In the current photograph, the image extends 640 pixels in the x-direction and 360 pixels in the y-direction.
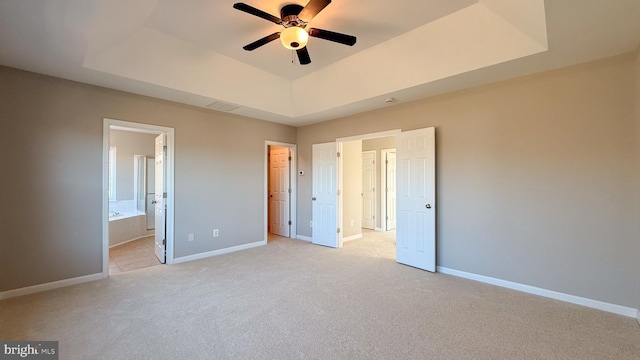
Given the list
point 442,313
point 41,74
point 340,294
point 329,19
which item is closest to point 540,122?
point 442,313

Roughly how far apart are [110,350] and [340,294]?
6.90 feet

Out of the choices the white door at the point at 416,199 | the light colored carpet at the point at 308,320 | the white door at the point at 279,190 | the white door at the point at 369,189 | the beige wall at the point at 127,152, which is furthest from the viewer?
the white door at the point at 369,189

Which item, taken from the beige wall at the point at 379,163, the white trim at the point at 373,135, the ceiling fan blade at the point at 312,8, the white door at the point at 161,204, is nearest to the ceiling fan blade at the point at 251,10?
the ceiling fan blade at the point at 312,8

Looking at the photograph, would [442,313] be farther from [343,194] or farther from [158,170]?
[158,170]

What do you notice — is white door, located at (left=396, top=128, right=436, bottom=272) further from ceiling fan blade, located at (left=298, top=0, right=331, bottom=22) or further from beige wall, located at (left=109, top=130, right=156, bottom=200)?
beige wall, located at (left=109, top=130, right=156, bottom=200)

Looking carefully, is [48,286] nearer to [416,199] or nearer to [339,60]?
[339,60]

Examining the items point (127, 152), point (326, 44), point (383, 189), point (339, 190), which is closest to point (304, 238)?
point (339, 190)

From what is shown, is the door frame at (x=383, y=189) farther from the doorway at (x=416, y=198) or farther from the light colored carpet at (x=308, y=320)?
the light colored carpet at (x=308, y=320)

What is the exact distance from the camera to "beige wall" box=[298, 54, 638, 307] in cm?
261

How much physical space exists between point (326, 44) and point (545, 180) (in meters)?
3.05

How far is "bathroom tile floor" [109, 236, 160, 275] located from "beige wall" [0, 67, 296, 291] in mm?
498

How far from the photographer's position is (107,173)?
3484 millimetres

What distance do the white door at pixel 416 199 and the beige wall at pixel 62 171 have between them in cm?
334

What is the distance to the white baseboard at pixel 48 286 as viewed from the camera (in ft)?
9.50
